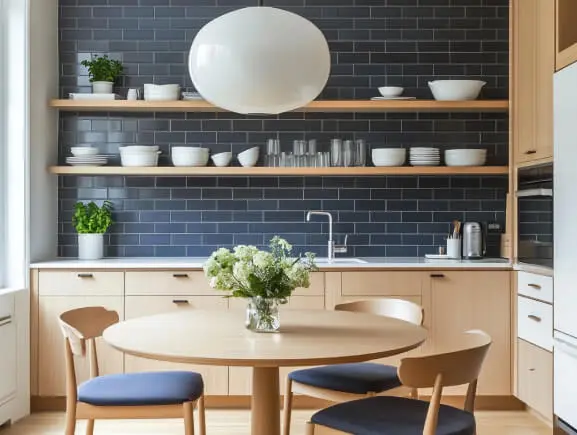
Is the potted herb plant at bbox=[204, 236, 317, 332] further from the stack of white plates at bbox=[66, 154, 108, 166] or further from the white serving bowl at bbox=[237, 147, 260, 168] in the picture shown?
the stack of white plates at bbox=[66, 154, 108, 166]

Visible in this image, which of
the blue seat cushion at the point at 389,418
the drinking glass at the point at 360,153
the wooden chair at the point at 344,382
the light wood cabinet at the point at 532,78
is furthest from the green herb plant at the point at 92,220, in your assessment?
the blue seat cushion at the point at 389,418

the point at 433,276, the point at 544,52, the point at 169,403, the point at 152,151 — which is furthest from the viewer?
the point at 152,151

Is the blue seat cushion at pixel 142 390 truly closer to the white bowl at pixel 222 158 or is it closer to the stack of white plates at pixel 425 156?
the white bowl at pixel 222 158

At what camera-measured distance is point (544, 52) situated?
13.5 ft

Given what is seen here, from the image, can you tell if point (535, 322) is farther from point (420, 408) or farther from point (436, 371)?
point (436, 371)

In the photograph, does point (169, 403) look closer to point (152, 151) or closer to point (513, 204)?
point (152, 151)

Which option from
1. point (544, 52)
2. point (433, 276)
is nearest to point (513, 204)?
point (433, 276)

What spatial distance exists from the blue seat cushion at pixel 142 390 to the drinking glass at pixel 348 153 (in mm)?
2028

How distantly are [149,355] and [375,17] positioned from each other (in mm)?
3362

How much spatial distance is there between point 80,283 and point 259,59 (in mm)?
2396

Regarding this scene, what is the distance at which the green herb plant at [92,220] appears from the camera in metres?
4.91

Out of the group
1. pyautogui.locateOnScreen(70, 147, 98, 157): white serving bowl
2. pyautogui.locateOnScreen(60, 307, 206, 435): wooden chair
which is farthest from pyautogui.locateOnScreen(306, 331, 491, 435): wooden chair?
pyautogui.locateOnScreen(70, 147, 98, 157): white serving bowl

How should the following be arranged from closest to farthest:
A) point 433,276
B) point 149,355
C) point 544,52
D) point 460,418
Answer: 1. point 149,355
2. point 460,418
3. point 544,52
4. point 433,276

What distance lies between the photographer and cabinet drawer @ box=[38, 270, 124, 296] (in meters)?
4.48
